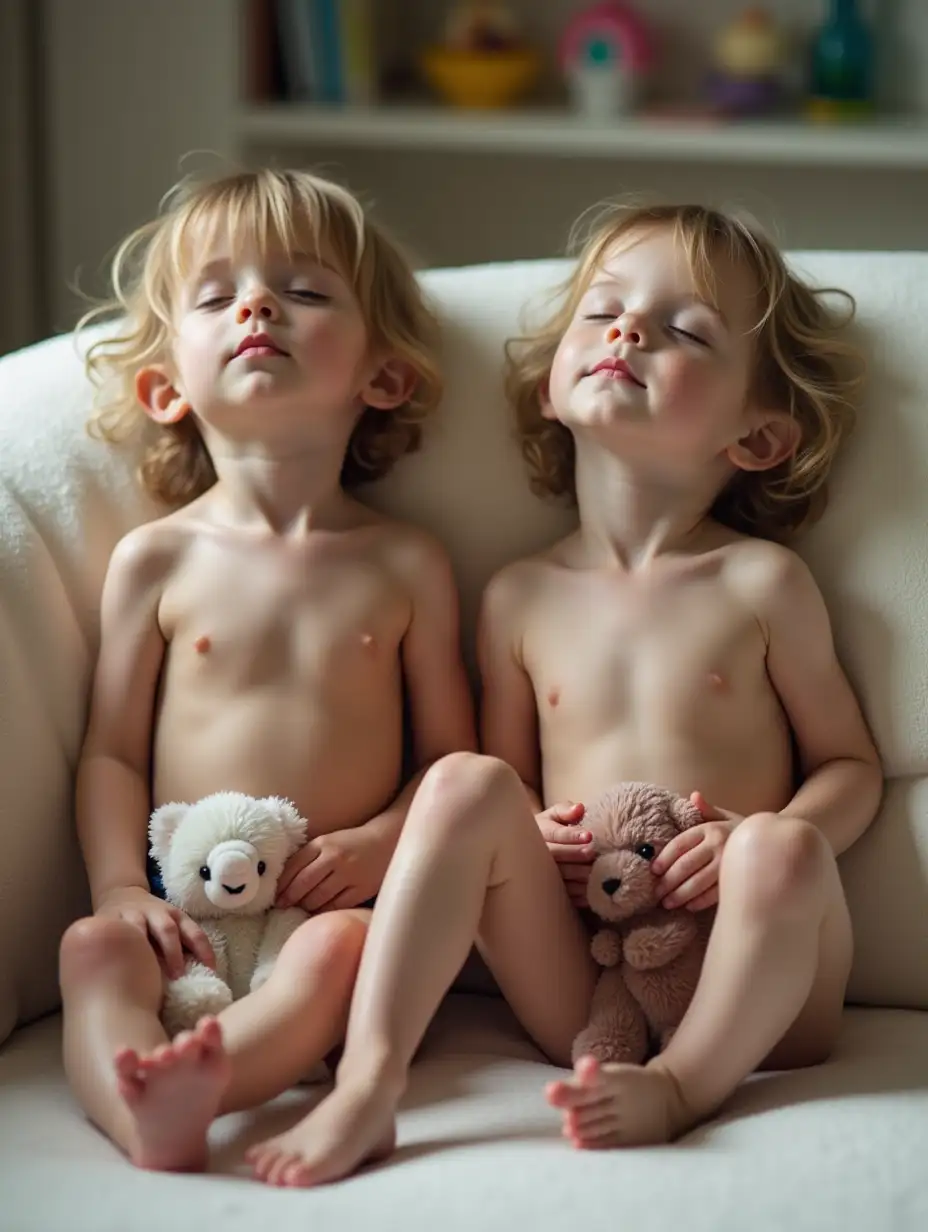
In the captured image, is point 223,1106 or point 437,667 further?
point 437,667

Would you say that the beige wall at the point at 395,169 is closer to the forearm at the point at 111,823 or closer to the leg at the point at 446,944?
the forearm at the point at 111,823

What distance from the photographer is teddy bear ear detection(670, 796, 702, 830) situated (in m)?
1.21

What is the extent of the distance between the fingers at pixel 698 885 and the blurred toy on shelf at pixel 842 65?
4.43 ft

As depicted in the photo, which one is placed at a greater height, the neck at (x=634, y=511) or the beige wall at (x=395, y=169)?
the beige wall at (x=395, y=169)

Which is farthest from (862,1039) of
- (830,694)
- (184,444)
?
(184,444)

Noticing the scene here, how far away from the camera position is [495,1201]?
3.13ft

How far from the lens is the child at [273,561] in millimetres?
1309

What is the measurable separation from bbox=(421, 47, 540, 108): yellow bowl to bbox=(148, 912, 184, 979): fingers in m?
1.45

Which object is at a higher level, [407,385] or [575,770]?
[407,385]

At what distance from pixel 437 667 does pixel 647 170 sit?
1270mm

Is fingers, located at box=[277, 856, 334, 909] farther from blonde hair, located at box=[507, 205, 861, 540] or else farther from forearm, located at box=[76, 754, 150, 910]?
blonde hair, located at box=[507, 205, 861, 540]

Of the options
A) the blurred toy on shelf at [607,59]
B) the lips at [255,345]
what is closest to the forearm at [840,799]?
the lips at [255,345]

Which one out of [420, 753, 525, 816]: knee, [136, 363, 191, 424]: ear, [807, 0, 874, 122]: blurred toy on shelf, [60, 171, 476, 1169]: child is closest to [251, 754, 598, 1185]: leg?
[420, 753, 525, 816]: knee

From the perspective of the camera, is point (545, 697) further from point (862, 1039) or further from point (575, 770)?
point (862, 1039)
